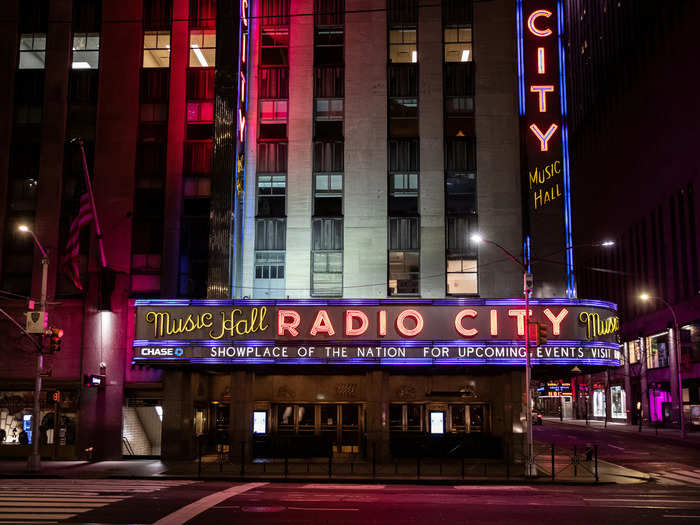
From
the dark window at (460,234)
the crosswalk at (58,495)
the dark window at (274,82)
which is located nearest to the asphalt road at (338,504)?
the crosswalk at (58,495)

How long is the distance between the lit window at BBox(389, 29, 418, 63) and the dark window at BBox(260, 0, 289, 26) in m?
6.15

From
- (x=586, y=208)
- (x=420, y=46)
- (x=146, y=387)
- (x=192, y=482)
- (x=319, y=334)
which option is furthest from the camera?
(x=586, y=208)

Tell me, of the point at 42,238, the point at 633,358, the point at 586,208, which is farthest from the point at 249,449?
the point at 586,208

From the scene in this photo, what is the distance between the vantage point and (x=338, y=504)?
20.5 meters

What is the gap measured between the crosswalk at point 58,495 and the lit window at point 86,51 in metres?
22.6

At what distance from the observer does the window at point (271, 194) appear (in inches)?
1503

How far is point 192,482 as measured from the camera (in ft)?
86.3

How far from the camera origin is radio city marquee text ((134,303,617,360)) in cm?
3167

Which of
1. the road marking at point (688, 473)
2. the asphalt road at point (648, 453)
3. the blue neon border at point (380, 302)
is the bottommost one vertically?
the asphalt road at point (648, 453)

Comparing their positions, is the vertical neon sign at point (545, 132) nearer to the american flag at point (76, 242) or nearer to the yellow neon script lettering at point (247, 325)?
the yellow neon script lettering at point (247, 325)

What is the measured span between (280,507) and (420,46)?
2751 cm

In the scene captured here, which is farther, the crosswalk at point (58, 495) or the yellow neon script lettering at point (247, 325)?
the yellow neon script lettering at point (247, 325)

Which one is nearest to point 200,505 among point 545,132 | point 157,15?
point 545,132

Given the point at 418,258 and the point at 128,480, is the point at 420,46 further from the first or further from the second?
the point at 128,480
